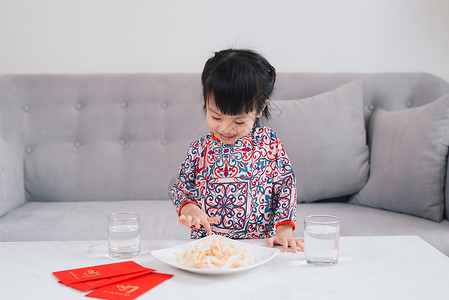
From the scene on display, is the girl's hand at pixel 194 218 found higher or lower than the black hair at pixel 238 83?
lower

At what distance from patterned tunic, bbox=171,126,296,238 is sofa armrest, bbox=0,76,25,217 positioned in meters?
0.94

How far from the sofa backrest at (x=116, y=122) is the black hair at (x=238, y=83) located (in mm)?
932

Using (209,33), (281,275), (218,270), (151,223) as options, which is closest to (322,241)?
(281,275)

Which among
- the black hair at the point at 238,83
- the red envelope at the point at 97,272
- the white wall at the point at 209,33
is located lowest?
the red envelope at the point at 97,272

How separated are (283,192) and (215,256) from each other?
439 mm

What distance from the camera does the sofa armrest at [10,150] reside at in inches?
78.4

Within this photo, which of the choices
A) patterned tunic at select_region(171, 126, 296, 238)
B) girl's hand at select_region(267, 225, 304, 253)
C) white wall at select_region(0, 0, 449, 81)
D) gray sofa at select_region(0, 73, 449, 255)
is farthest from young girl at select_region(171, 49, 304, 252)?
white wall at select_region(0, 0, 449, 81)

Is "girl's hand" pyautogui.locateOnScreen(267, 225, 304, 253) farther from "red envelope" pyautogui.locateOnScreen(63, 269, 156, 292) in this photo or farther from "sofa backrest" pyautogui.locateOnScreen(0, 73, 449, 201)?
"sofa backrest" pyautogui.locateOnScreen(0, 73, 449, 201)

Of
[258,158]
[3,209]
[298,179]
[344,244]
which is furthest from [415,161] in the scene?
[3,209]

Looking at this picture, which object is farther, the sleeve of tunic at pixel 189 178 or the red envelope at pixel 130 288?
the sleeve of tunic at pixel 189 178

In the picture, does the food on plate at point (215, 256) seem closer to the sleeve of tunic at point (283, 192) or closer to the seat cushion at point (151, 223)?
the sleeve of tunic at point (283, 192)

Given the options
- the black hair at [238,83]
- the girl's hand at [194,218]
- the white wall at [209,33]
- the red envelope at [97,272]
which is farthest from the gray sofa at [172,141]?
the red envelope at [97,272]

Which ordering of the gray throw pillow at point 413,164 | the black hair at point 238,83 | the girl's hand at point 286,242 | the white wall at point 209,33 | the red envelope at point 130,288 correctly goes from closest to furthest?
the red envelope at point 130,288
the girl's hand at point 286,242
the black hair at point 238,83
the gray throw pillow at point 413,164
the white wall at point 209,33

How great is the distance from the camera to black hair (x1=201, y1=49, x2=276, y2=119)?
1.20 meters
